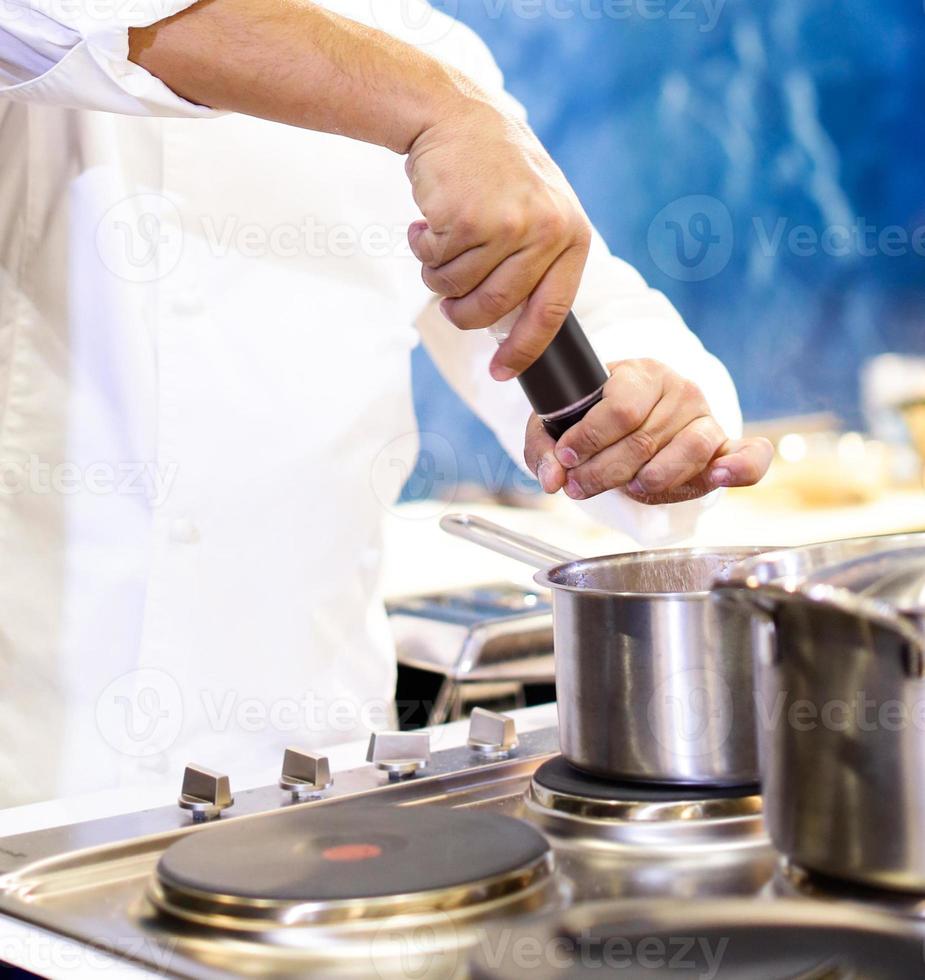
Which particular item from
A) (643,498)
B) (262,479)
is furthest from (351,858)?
(262,479)

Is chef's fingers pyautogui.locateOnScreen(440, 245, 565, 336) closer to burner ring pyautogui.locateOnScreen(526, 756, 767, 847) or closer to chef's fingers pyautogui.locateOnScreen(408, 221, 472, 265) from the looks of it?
chef's fingers pyautogui.locateOnScreen(408, 221, 472, 265)

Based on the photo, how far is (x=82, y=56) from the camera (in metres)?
0.70

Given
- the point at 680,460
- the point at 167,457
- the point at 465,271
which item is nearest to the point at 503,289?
the point at 465,271

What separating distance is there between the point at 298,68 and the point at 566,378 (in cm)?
27

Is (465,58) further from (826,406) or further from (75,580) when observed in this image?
(826,406)

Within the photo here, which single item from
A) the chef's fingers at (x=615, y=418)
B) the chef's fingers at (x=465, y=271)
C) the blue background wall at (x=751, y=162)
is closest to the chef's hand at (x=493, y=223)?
the chef's fingers at (x=465, y=271)

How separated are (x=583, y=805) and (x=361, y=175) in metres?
0.75

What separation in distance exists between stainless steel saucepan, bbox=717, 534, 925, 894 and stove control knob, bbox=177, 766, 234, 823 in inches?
12.1

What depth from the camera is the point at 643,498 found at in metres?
1.03

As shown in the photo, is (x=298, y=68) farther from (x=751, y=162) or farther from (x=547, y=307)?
(x=751, y=162)

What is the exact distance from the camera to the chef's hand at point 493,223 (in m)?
0.73

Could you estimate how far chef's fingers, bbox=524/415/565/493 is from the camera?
3.12 feet

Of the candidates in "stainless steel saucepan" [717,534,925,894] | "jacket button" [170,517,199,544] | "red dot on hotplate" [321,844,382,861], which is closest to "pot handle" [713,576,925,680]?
"stainless steel saucepan" [717,534,925,894]

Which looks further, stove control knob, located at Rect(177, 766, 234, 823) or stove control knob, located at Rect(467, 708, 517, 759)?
stove control knob, located at Rect(467, 708, 517, 759)
